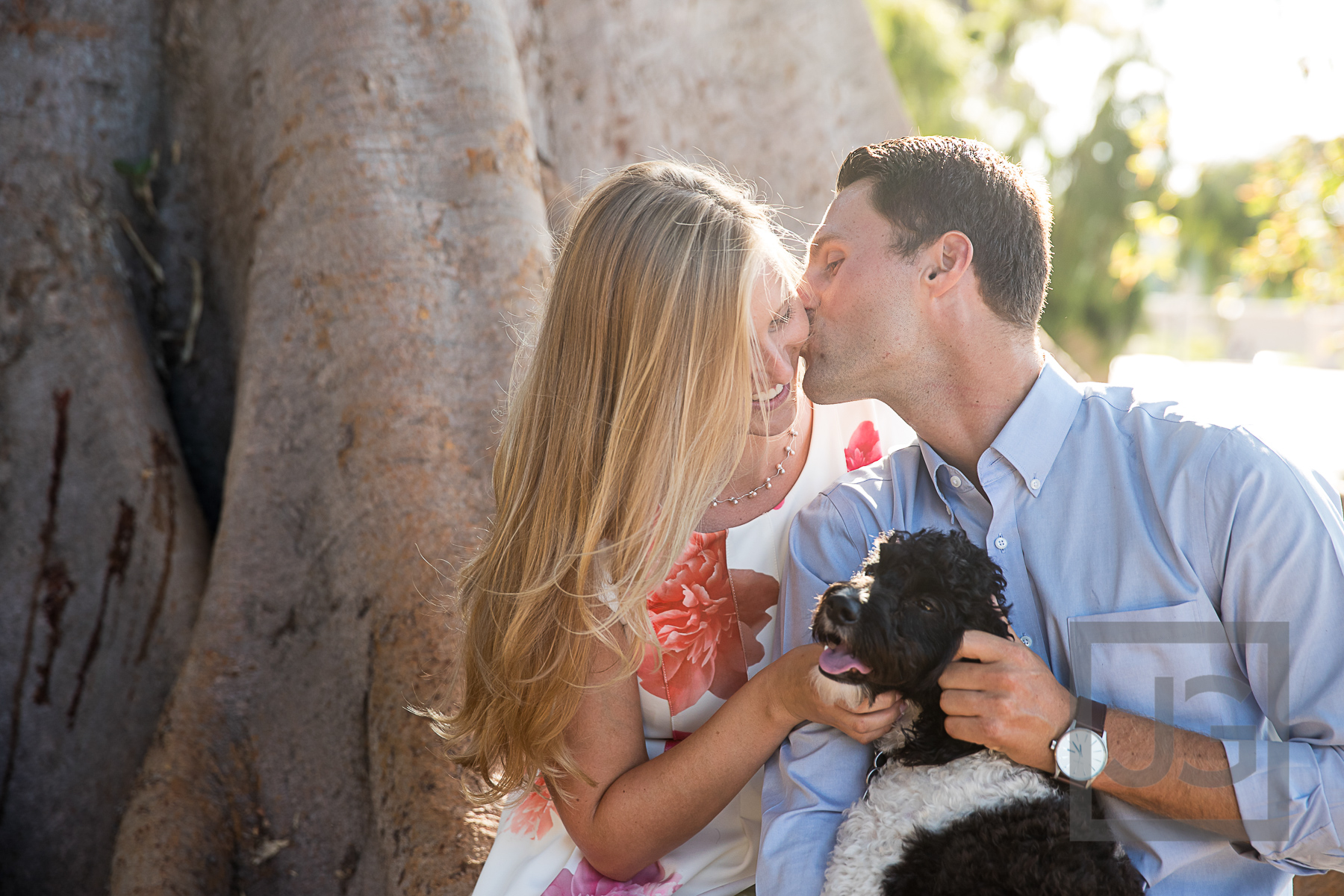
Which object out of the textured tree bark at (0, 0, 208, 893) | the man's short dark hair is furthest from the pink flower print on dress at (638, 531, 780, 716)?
the textured tree bark at (0, 0, 208, 893)

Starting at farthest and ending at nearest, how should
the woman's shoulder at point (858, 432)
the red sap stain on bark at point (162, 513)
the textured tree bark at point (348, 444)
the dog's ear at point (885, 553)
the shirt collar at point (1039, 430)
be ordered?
the red sap stain on bark at point (162, 513), the textured tree bark at point (348, 444), the woman's shoulder at point (858, 432), the shirt collar at point (1039, 430), the dog's ear at point (885, 553)

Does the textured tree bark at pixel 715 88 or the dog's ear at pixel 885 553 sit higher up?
the textured tree bark at pixel 715 88

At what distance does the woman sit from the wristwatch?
608mm

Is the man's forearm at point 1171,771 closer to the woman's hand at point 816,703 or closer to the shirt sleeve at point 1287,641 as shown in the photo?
the shirt sleeve at point 1287,641

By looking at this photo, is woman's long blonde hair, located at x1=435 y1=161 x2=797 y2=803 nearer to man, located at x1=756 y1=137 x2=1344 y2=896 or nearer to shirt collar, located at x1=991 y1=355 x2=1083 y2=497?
man, located at x1=756 y1=137 x2=1344 y2=896

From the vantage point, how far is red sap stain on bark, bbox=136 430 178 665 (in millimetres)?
4004

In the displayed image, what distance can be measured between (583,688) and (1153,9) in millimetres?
16279

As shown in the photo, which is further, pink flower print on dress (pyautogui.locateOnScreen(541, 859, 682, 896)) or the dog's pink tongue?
pink flower print on dress (pyautogui.locateOnScreen(541, 859, 682, 896))

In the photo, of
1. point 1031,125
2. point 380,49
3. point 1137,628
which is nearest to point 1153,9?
point 1031,125

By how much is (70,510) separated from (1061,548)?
13.0 feet

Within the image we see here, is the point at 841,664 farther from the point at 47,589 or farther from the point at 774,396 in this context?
the point at 47,589

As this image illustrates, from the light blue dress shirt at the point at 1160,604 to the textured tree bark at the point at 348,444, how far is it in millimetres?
1380

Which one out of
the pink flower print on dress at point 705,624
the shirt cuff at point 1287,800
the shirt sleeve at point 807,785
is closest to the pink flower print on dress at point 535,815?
the pink flower print on dress at point 705,624

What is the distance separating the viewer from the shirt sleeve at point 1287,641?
6.11 feet
